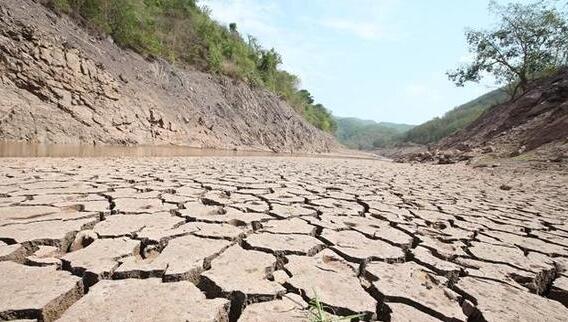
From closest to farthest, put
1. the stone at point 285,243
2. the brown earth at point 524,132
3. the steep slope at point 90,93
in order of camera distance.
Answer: the stone at point 285,243 → the steep slope at point 90,93 → the brown earth at point 524,132

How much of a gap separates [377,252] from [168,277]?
107 cm

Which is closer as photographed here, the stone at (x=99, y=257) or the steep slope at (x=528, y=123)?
the stone at (x=99, y=257)

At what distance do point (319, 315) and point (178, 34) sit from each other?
18627 mm

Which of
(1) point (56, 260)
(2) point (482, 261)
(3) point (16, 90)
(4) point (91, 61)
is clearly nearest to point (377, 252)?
(2) point (482, 261)

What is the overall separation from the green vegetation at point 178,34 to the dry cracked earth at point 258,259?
11.2 metres

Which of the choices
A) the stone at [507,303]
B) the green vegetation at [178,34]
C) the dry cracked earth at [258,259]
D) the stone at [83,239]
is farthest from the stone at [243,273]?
the green vegetation at [178,34]

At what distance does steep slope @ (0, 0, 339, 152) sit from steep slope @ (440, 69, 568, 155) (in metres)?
10.4

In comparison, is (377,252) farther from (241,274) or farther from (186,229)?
(186,229)

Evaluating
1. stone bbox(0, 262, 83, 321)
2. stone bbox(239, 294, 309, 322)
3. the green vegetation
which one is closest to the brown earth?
stone bbox(239, 294, 309, 322)

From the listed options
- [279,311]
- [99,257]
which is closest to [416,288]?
[279,311]

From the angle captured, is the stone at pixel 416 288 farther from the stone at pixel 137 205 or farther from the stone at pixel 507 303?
the stone at pixel 137 205

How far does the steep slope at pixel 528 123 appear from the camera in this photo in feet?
31.2

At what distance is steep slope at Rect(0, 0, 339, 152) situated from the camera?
8.27m

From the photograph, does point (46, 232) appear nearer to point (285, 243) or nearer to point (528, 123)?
point (285, 243)
